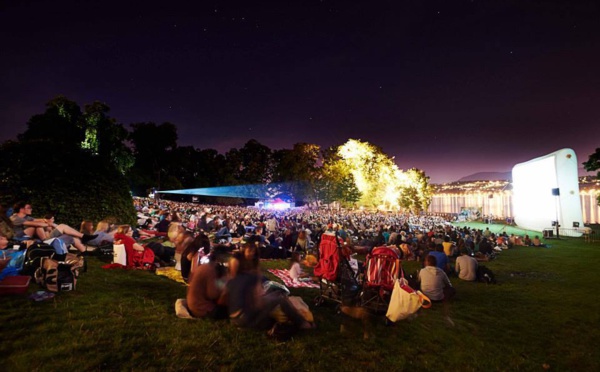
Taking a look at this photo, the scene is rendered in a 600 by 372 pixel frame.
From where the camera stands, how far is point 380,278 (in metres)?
5.80

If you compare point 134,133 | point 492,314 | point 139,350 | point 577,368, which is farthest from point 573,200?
point 134,133

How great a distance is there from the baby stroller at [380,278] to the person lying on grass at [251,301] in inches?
65.8

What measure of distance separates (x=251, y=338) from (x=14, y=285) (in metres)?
4.33

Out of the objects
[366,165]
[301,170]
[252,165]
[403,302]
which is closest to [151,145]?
[252,165]

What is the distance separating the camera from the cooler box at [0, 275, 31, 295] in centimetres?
521

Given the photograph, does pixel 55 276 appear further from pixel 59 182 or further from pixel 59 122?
pixel 59 122

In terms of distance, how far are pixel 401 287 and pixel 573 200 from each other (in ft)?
81.7

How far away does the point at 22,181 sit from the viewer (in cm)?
952

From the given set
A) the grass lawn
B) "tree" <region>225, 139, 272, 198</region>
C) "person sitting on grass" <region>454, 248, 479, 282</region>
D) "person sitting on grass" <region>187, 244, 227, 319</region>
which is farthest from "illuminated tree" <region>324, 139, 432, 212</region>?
"person sitting on grass" <region>187, 244, 227, 319</region>

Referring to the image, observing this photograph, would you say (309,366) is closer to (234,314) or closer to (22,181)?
(234,314)

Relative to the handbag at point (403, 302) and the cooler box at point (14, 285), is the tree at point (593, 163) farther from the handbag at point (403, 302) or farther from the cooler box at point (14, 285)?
the cooler box at point (14, 285)

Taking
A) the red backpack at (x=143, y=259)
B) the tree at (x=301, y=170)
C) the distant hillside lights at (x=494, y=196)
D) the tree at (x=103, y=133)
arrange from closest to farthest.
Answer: the red backpack at (x=143, y=259)
the tree at (x=103, y=133)
the tree at (x=301, y=170)
the distant hillside lights at (x=494, y=196)

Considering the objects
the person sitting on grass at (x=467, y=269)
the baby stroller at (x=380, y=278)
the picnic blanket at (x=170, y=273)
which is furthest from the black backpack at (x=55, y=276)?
the person sitting on grass at (x=467, y=269)

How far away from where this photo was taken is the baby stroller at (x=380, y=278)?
566cm
